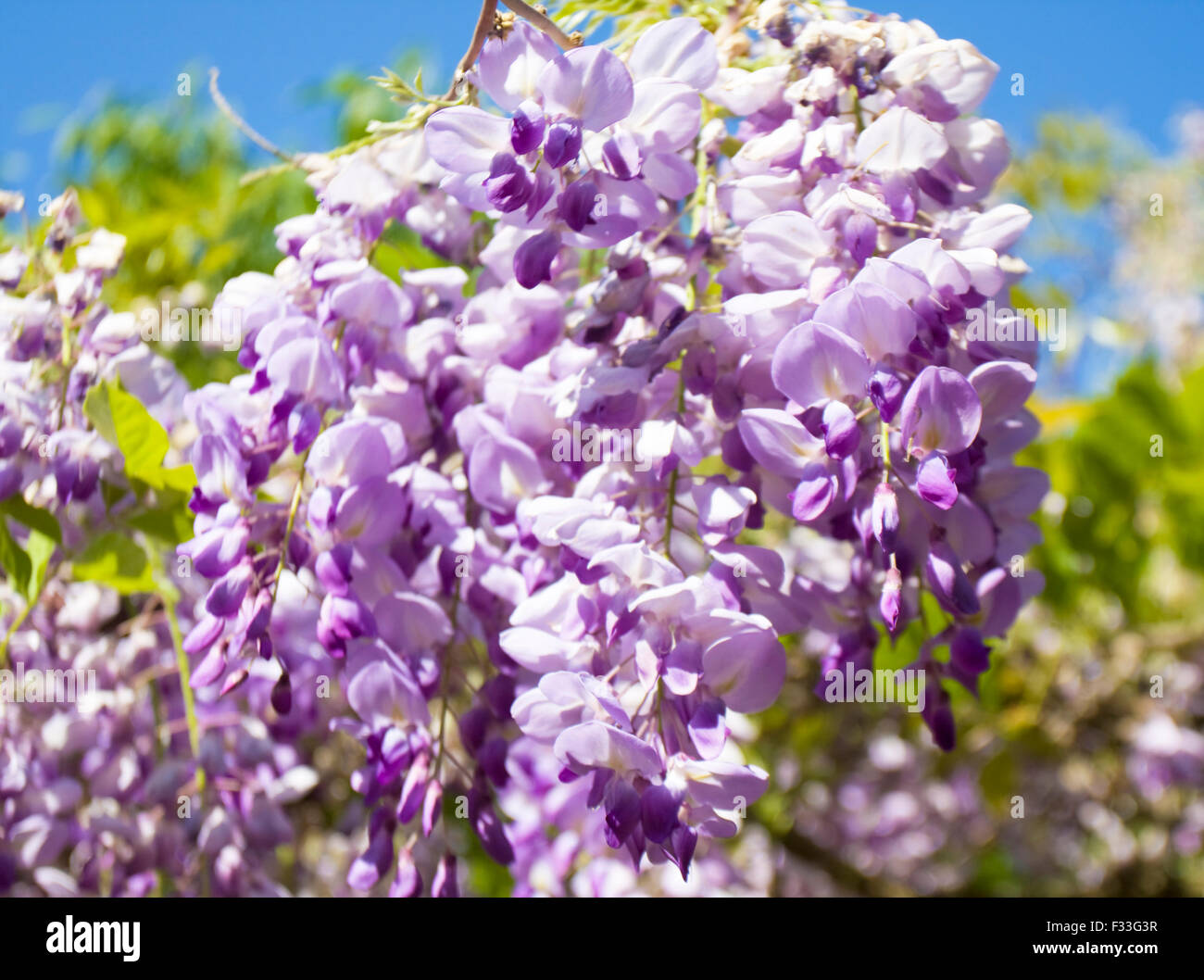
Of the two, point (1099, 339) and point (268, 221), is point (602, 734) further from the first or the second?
point (1099, 339)

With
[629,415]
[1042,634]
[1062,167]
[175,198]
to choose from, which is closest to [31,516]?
[629,415]

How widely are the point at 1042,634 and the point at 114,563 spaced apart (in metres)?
1.79

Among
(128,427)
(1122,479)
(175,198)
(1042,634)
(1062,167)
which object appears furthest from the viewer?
(1062,167)

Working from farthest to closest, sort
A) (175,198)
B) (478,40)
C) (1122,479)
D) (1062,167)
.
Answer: (1062,167)
(175,198)
(1122,479)
(478,40)

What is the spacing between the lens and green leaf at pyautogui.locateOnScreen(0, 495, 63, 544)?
81 centimetres

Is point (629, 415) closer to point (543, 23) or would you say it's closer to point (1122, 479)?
point (543, 23)

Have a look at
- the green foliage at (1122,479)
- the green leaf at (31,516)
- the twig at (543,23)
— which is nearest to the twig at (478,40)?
the twig at (543,23)

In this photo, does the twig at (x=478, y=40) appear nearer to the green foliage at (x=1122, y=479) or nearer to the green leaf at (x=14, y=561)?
the green leaf at (x=14, y=561)

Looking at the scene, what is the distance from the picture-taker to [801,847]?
1.68 metres

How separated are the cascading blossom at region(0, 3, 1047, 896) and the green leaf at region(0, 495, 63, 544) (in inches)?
3.0

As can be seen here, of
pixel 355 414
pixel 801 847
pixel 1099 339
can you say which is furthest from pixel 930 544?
pixel 1099 339

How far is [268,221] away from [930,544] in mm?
1223

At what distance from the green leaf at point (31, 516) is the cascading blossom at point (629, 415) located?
8 cm

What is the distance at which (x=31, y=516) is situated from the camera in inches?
31.9
